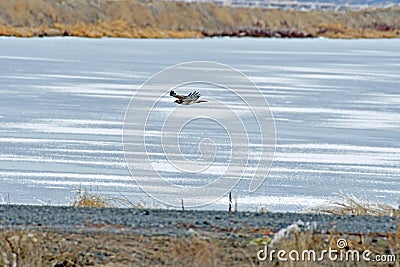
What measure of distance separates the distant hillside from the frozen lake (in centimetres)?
1844

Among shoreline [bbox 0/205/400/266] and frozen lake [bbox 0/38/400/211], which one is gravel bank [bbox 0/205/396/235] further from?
frozen lake [bbox 0/38/400/211]

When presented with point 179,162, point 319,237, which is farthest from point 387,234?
point 179,162

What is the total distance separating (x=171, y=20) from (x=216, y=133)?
1722 inches

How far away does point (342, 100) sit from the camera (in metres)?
22.2

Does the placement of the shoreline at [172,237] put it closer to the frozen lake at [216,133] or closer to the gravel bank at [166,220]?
the gravel bank at [166,220]

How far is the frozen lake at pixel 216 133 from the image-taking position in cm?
1169

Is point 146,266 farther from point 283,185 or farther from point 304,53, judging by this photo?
point 304,53

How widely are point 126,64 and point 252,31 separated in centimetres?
2828

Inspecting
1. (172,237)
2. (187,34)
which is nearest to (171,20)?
(187,34)

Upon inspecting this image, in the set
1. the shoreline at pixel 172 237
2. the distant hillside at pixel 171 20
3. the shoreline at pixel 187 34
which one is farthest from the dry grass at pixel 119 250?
the distant hillside at pixel 171 20

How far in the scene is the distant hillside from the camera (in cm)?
5400

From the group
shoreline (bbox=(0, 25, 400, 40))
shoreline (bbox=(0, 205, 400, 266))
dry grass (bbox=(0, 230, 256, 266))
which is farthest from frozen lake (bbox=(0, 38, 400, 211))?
shoreline (bbox=(0, 25, 400, 40))

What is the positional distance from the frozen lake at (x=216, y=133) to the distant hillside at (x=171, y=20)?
18443 mm

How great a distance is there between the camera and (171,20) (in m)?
59.8
